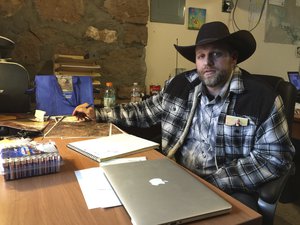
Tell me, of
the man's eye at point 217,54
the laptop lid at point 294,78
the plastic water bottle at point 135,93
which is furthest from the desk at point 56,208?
the laptop lid at point 294,78

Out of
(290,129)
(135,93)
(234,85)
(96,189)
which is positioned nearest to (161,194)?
(96,189)

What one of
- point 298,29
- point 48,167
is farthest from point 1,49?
point 298,29

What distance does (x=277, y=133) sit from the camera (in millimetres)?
1068

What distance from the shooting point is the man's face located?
4.16 ft

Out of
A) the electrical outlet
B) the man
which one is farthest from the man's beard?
the electrical outlet

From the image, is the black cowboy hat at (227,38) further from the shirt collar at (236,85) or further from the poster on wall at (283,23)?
the poster on wall at (283,23)

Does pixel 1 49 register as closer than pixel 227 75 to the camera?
No

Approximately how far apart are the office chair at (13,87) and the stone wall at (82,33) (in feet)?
1.10

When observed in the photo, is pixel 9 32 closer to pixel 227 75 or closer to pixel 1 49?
pixel 1 49

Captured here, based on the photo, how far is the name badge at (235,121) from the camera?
114 centimetres

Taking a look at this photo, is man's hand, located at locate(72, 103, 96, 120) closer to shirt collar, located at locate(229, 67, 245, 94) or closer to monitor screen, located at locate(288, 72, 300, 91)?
shirt collar, located at locate(229, 67, 245, 94)

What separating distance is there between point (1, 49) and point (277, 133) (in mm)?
1438

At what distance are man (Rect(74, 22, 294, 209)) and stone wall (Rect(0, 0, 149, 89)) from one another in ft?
2.00

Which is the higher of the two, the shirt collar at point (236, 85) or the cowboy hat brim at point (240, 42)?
the cowboy hat brim at point (240, 42)
